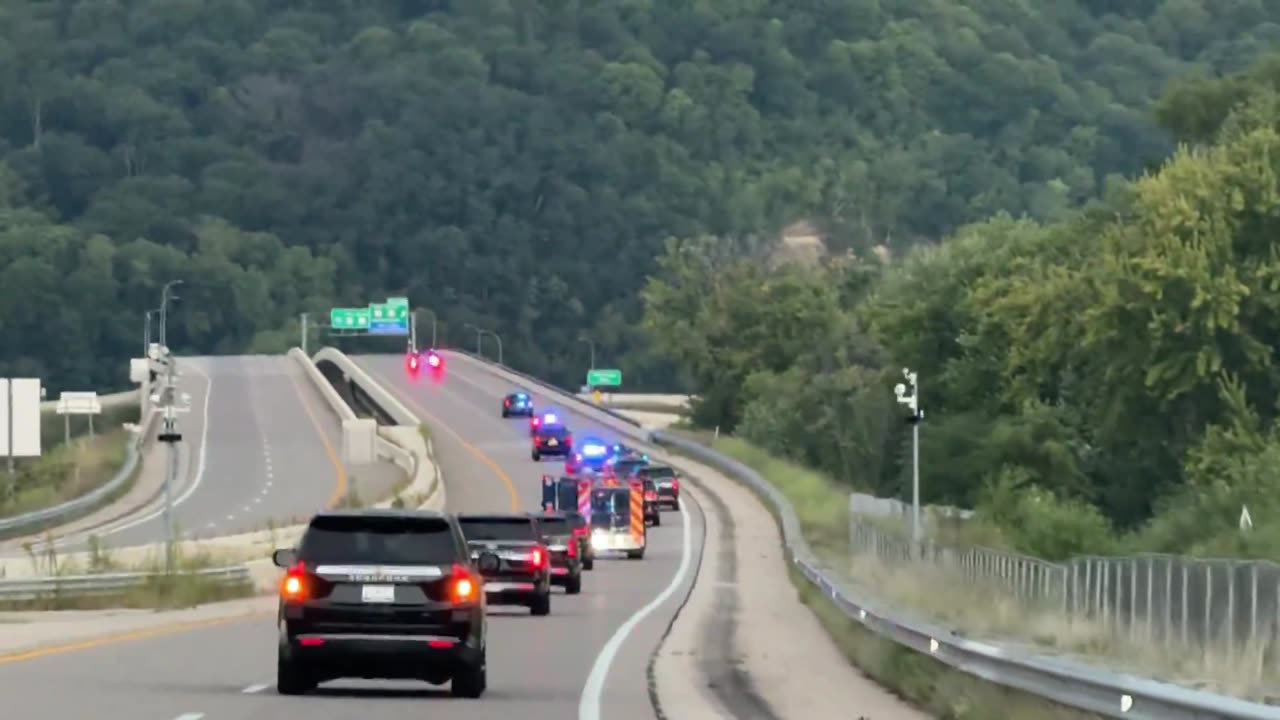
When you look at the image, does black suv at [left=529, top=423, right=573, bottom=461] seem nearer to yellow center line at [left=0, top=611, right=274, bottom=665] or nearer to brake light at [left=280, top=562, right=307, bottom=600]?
yellow center line at [left=0, top=611, right=274, bottom=665]

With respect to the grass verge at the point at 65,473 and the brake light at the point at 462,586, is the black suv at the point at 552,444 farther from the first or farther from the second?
the brake light at the point at 462,586

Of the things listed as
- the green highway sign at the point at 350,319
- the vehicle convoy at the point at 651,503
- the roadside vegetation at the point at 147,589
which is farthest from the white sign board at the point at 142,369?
the green highway sign at the point at 350,319

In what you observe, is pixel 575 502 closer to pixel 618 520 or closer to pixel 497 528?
pixel 618 520

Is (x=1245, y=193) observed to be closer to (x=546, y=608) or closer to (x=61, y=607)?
(x=546, y=608)

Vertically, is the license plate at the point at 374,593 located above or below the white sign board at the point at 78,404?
below

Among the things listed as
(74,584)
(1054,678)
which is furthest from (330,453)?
(1054,678)

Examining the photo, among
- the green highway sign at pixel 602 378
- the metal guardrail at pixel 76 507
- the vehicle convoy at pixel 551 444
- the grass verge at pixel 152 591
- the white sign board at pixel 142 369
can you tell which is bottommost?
the grass verge at pixel 152 591

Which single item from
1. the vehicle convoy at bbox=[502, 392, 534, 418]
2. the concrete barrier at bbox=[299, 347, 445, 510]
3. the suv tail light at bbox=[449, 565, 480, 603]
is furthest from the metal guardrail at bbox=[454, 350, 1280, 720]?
the vehicle convoy at bbox=[502, 392, 534, 418]

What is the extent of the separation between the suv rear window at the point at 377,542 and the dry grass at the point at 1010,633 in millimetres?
4365

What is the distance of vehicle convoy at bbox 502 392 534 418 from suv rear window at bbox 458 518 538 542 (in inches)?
3161

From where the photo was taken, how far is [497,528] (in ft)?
130

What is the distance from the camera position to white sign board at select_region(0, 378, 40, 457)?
55.2m

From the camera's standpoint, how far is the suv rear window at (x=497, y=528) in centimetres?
3906

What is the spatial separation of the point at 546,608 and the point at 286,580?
644 inches
